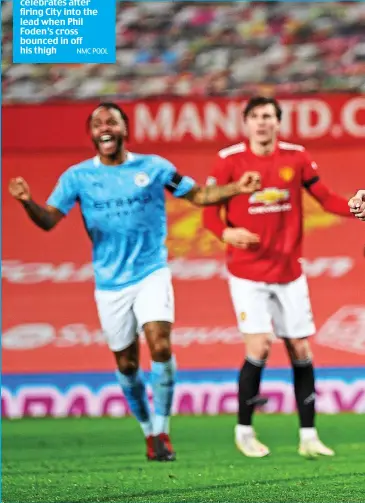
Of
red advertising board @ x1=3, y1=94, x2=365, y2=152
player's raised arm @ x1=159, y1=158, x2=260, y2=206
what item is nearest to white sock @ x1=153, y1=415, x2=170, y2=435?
player's raised arm @ x1=159, y1=158, x2=260, y2=206

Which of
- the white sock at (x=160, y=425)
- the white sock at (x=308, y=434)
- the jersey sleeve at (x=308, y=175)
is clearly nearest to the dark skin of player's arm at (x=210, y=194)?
the jersey sleeve at (x=308, y=175)

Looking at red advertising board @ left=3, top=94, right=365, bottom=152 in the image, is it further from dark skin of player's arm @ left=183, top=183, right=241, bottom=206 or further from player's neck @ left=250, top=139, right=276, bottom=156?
dark skin of player's arm @ left=183, top=183, right=241, bottom=206

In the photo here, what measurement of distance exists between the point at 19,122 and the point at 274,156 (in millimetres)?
1679

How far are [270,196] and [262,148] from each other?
0.26m

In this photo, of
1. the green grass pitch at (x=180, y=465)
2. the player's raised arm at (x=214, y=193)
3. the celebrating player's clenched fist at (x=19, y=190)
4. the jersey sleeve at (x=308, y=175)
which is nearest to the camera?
the green grass pitch at (x=180, y=465)

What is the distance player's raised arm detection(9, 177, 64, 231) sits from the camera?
5.46 metres

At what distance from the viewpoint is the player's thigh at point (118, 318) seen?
6.11 meters

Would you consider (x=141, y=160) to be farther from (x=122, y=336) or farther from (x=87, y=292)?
(x=87, y=292)

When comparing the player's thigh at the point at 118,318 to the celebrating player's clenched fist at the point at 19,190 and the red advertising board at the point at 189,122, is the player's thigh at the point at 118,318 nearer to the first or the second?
the celebrating player's clenched fist at the point at 19,190

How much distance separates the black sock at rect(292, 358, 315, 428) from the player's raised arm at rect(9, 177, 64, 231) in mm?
1353

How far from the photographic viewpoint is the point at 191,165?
23.9ft

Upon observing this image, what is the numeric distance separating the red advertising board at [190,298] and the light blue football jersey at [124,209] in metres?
1.20

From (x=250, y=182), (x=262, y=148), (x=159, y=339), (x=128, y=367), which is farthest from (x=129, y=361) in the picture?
(x=262, y=148)
